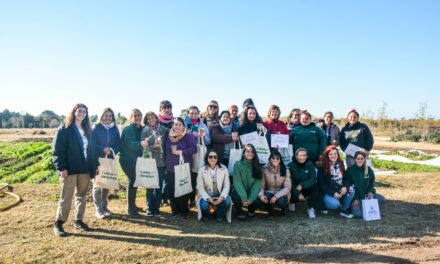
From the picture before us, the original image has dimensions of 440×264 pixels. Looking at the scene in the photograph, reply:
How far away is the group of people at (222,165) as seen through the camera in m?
5.65

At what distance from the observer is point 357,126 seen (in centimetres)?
711

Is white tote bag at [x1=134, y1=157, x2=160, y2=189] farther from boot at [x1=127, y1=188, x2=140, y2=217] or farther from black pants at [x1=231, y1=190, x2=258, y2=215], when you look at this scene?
black pants at [x1=231, y1=190, x2=258, y2=215]

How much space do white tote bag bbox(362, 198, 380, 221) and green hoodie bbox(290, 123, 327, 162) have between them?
119 centimetres

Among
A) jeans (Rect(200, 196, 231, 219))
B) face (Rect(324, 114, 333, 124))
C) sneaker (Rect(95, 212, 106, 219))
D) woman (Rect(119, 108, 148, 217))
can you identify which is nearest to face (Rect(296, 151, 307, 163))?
jeans (Rect(200, 196, 231, 219))

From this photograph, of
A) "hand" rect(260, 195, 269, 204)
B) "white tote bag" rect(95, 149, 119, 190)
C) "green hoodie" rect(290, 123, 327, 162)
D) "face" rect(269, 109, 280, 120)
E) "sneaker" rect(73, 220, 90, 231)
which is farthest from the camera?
"green hoodie" rect(290, 123, 327, 162)

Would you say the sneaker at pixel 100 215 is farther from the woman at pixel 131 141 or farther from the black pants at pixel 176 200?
the black pants at pixel 176 200

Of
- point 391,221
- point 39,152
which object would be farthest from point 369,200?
point 39,152

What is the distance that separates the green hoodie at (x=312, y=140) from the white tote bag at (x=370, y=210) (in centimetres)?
119

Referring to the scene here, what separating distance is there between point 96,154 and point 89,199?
2.35 metres

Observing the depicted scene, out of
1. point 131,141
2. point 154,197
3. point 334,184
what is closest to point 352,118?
point 334,184

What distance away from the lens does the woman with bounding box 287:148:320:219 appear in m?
6.18

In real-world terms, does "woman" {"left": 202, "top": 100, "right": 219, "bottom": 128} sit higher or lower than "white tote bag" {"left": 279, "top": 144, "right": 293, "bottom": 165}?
higher

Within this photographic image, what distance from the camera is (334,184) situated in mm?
6207

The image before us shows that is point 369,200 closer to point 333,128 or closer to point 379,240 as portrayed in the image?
point 379,240
